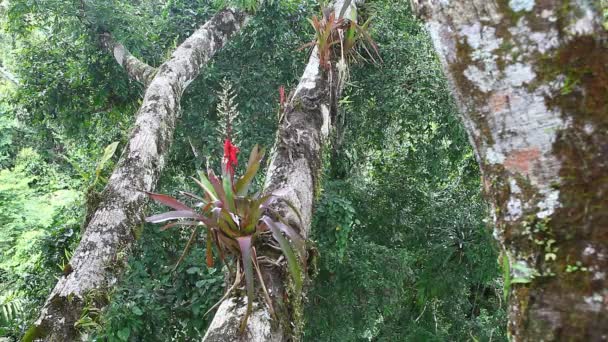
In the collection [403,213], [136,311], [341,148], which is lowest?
[136,311]

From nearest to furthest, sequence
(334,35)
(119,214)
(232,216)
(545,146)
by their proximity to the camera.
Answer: (545,146) < (232,216) < (119,214) < (334,35)

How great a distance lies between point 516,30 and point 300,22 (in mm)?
4235

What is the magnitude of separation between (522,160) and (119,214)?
226 cm

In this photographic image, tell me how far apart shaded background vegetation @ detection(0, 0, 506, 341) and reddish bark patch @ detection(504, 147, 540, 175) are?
8.25 feet

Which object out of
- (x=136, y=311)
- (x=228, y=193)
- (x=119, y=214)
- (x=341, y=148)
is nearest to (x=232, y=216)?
(x=228, y=193)

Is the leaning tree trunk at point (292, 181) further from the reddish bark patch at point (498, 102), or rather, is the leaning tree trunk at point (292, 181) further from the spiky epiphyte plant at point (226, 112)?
the reddish bark patch at point (498, 102)

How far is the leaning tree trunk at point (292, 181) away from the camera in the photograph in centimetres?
170

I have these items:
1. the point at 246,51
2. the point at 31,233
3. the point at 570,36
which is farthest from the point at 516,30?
the point at 31,233

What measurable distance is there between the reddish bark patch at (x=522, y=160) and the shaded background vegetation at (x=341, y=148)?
2514mm

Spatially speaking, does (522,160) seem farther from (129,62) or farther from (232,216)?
(129,62)

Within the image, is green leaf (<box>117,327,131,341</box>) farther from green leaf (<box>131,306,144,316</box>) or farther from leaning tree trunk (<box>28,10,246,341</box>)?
leaning tree trunk (<box>28,10,246,341</box>)

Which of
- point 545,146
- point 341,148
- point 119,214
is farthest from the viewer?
point 341,148

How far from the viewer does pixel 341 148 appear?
4895mm

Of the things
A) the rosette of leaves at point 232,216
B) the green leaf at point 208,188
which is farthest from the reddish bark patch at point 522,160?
the green leaf at point 208,188
